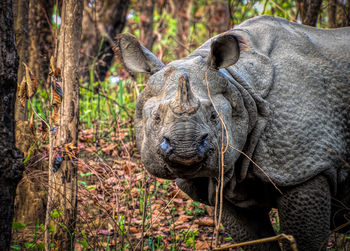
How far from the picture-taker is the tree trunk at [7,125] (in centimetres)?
234

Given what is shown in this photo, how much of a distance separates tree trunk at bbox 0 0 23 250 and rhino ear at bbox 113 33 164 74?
1.08 meters

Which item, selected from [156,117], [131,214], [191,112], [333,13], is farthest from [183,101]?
[333,13]

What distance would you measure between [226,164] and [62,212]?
147 centimetres

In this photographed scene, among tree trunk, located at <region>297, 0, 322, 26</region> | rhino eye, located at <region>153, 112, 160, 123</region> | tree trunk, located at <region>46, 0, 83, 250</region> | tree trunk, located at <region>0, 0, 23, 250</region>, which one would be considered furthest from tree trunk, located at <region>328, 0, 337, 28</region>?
tree trunk, located at <region>0, 0, 23, 250</region>

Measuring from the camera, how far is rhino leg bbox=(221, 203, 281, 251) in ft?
12.1

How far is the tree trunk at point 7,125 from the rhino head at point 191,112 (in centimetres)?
81

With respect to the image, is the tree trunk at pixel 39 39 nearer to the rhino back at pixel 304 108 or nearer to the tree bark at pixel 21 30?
the tree bark at pixel 21 30

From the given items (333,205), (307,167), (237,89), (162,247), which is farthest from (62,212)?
(333,205)

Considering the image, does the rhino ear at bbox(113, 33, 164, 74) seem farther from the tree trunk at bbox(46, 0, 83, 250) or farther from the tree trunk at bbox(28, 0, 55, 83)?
the tree trunk at bbox(28, 0, 55, 83)

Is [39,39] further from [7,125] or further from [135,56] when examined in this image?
[7,125]

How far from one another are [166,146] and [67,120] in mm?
1310

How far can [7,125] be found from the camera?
2.39m

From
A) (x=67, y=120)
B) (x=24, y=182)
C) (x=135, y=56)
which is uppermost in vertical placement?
(x=135, y=56)

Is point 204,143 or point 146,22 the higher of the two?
point 146,22
